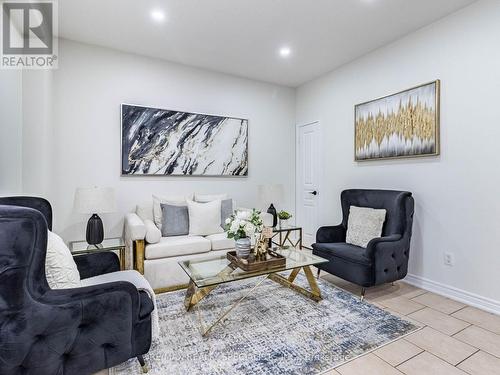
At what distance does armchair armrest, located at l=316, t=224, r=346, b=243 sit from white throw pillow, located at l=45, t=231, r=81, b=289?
251cm

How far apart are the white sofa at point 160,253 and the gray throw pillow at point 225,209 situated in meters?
0.52

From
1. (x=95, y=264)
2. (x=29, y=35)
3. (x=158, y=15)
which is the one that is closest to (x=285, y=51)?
(x=158, y=15)

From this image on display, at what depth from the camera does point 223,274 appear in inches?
83.5

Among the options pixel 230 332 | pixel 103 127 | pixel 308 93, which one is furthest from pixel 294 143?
pixel 230 332

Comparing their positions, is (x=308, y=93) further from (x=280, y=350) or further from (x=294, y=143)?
(x=280, y=350)

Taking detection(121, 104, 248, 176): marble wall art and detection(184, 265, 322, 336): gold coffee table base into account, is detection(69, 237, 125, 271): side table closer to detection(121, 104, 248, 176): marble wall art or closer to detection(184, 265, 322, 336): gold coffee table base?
detection(184, 265, 322, 336): gold coffee table base

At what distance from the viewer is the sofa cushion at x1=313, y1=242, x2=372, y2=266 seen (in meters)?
2.58

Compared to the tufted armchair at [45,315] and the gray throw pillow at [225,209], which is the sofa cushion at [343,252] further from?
the tufted armchair at [45,315]

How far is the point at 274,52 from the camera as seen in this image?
3492mm

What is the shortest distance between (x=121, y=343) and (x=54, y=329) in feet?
1.12


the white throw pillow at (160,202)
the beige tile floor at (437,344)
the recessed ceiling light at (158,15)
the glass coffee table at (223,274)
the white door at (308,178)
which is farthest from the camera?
the white door at (308,178)

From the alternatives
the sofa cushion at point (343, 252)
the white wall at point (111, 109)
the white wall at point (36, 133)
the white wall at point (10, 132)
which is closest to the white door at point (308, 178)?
the white wall at point (111, 109)

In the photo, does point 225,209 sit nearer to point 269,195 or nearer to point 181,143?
point 269,195

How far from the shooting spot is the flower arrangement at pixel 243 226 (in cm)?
227
